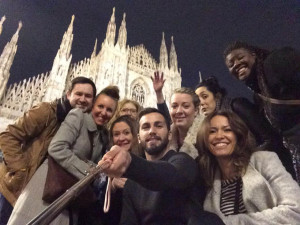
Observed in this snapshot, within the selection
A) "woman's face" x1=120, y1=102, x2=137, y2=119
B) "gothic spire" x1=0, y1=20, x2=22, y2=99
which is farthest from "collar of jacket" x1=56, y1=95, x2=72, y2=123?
"gothic spire" x1=0, y1=20, x2=22, y2=99

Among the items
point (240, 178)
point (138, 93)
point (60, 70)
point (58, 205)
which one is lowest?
point (58, 205)

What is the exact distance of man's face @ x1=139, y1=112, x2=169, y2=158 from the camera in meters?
1.70

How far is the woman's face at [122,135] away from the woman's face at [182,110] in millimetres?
553

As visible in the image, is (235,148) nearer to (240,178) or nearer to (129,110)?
(240,178)

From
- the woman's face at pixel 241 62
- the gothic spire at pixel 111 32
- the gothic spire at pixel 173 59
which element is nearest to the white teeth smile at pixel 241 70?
the woman's face at pixel 241 62

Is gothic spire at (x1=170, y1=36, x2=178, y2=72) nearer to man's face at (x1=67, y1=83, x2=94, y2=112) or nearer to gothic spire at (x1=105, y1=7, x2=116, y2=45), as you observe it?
gothic spire at (x1=105, y1=7, x2=116, y2=45)

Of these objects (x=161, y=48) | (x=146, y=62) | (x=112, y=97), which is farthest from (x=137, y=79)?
(x=112, y=97)

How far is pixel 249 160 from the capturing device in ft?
5.27

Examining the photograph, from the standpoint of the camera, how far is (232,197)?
1502 millimetres

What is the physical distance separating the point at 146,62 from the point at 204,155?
2202 cm

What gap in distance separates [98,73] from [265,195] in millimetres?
17337

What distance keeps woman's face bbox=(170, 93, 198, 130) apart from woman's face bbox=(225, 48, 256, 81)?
580 mm

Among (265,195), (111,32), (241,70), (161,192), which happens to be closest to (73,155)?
(161,192)

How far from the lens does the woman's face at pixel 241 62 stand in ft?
6.48
